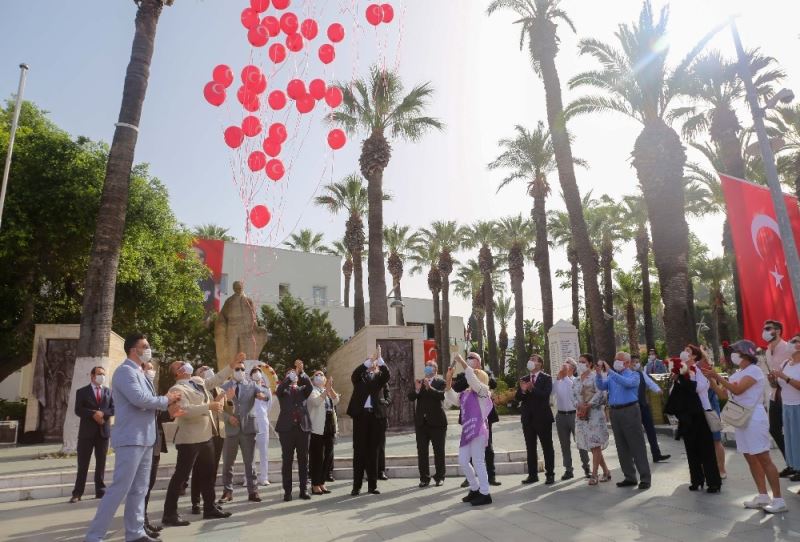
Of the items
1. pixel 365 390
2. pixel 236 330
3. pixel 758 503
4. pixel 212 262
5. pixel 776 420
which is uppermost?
pixel 212 262

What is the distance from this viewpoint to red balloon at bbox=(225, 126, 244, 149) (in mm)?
13359

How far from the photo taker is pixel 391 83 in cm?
2720

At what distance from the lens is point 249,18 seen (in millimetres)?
13062

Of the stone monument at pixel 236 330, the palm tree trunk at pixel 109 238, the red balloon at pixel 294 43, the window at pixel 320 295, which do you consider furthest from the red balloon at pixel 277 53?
the window at pixel 320 295

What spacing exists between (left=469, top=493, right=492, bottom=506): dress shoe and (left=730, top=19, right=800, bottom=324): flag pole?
7.45 meters

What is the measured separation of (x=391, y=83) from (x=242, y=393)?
21.1 meters

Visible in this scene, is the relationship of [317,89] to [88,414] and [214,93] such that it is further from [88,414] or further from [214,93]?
[88,414]

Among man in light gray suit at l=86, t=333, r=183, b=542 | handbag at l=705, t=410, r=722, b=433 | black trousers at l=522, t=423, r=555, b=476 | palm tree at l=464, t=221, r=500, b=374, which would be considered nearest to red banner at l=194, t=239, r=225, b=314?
palm tree at l=464, t=221, r=500, b=374

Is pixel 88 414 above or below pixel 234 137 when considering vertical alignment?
below

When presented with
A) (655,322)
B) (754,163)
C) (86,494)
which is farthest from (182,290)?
(655,322)

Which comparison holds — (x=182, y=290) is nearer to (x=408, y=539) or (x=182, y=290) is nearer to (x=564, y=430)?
(x=564, y=430)

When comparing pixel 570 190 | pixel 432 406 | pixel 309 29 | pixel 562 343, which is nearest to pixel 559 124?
pixel 570 190

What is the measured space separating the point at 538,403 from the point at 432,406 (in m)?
1.92

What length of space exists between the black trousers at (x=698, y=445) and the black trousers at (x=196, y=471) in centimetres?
685
